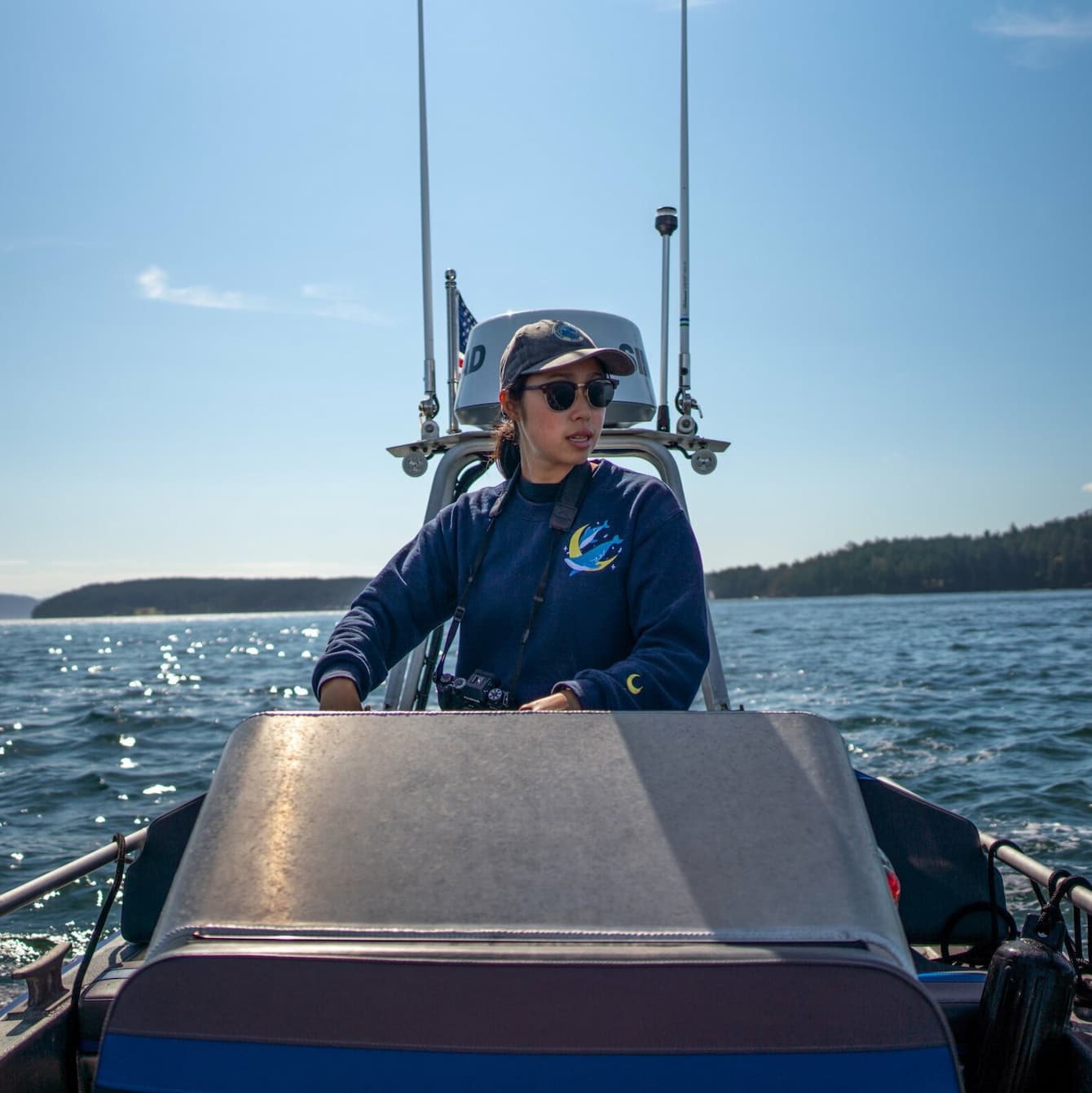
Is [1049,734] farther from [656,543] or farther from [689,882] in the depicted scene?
[689,882]

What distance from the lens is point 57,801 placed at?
842 centimetres

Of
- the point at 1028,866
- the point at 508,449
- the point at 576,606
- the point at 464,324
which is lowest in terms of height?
the point at 1028,866

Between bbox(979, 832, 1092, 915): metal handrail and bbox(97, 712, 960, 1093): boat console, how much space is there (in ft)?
4.49

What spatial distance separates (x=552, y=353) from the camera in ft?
7.70

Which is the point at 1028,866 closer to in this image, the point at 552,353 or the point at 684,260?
the point at 552,353

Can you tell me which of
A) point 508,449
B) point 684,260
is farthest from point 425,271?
point 508,449

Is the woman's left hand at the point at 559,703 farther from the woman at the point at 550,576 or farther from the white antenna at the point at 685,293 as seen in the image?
the white antenna at the point at 685,293

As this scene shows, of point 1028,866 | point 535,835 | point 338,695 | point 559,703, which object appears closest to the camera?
point 535,835

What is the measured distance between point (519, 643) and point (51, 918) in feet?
14.7

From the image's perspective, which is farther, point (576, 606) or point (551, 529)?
point (551, 529)

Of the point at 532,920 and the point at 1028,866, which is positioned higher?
the point at 532,920

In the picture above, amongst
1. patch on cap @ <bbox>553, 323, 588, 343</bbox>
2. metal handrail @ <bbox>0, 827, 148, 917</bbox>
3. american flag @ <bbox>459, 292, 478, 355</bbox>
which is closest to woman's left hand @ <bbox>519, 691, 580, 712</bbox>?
patch on cap @ <bbox>553, 323, 588, 343</bbox>

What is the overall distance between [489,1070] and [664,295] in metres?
3.58

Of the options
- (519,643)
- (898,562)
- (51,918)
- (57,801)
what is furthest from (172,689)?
(898,562)
